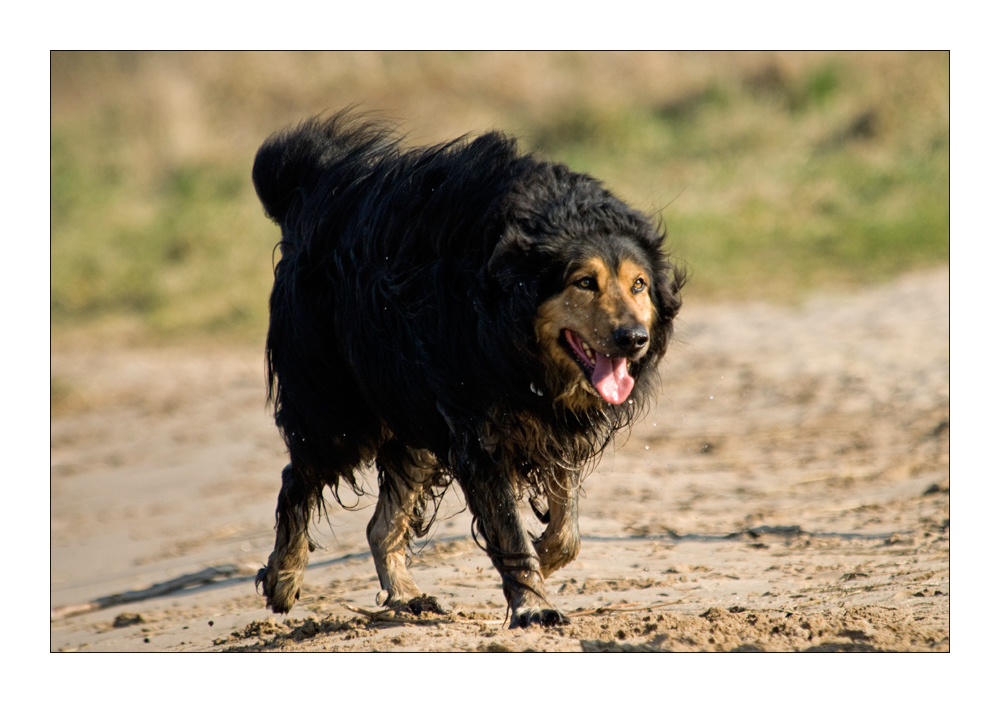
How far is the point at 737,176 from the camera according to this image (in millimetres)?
14367

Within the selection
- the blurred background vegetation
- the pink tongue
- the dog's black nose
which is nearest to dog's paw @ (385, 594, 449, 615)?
the pink tongue

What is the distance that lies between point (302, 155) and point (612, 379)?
192 cm

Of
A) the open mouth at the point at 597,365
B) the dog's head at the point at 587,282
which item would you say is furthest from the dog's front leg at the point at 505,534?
the open mouth at the point at 597,365

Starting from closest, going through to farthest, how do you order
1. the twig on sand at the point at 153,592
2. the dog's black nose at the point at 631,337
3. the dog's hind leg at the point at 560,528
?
1. the dog's black nose at the point at 631,337
2. the dog's hind leg at the point at 560,528
3. the twig on sand at the point at 153,592

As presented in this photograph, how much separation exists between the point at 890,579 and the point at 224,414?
6.79 m

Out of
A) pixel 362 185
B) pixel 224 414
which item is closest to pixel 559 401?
pixel 362 185

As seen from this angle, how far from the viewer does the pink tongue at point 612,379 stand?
3928mm

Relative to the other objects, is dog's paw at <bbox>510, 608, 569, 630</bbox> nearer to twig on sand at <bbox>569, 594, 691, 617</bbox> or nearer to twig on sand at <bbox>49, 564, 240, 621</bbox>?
twig on sand at <bbox>569, 594, 691, 617</bbox>

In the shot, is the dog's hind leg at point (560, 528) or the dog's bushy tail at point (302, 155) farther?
the dog's bushy tail at point (302, 155)

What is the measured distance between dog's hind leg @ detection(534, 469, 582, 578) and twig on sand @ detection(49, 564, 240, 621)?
234cm

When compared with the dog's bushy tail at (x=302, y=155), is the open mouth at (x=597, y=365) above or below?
below

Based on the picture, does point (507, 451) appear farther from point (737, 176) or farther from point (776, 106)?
point (776, 106)

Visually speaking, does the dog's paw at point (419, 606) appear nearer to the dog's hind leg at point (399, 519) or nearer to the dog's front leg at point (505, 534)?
the dog's hind leg at point (399, 519)

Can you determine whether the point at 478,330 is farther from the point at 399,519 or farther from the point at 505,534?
the point at 399,519
